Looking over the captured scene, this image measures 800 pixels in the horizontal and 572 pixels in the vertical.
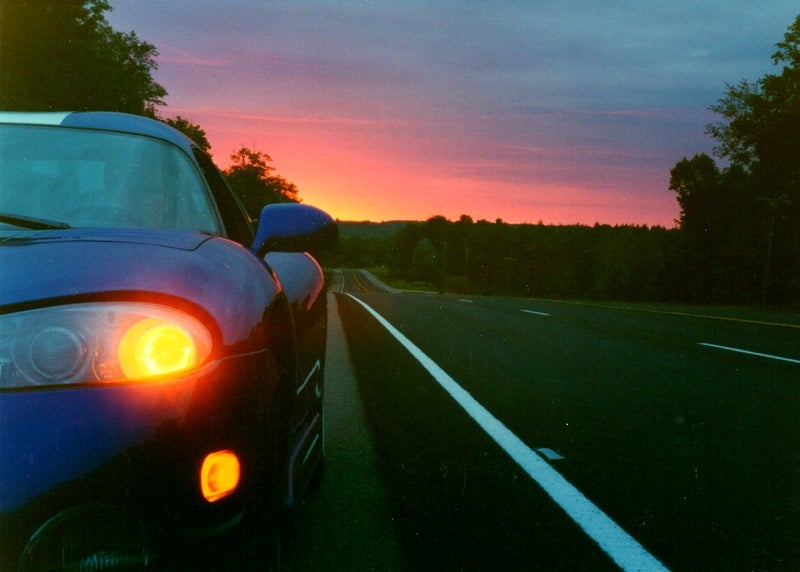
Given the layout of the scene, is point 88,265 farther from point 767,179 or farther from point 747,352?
point 767,179

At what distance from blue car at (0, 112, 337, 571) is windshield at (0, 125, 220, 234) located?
33 cm

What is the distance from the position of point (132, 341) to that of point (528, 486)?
2917 mm

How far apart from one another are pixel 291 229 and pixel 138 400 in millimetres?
1326

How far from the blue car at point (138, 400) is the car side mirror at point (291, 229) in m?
0.48

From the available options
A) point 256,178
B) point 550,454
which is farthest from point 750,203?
point 550,454

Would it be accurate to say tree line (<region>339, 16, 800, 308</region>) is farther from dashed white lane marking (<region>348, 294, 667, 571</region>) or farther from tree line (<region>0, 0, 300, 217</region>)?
tree line (<region>0, 0, 300, 217</region>)

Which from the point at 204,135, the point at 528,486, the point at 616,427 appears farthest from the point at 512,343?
the point at 204,135

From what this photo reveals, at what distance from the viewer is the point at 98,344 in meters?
1.72

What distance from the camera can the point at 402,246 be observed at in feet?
632

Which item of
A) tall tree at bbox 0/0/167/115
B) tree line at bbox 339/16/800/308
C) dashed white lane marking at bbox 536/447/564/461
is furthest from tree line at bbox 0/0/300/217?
dashed white lane marking at bbox 536/447/564/461

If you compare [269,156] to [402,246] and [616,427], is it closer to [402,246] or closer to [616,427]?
[616,427]

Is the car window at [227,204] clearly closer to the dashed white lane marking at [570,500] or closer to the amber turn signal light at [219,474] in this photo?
the amber turn signal light at [219,474]

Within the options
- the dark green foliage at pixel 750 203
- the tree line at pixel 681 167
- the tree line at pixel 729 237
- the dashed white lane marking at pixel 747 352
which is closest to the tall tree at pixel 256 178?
the tree line at pixel 681 167

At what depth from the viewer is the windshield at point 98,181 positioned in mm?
2691
